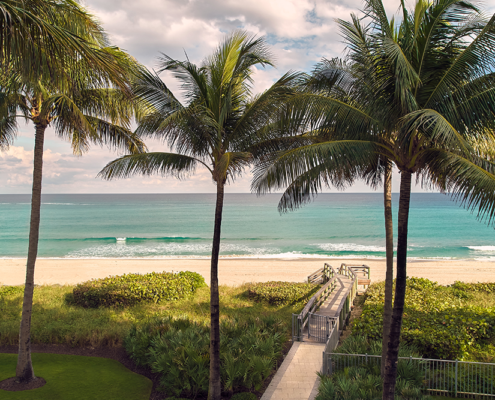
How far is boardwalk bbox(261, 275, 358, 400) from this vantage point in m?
8.55

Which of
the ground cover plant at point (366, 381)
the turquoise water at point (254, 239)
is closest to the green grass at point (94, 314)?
the ground cover plant at point (366, 381)

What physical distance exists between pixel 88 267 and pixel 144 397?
89.7ft

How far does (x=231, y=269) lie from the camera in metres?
32.0

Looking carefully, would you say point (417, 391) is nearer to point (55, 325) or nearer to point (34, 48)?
point (34, 48)

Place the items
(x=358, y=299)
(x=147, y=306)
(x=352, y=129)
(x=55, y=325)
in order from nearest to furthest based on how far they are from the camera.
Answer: (x=352, y=129), (x=55, y=325), (x=147, y=306), (x=358, y=299)

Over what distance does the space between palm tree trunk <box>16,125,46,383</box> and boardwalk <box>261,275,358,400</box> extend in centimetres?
613

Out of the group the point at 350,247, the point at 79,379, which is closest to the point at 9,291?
the point at 79,379

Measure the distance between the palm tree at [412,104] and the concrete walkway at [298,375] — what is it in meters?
2.63

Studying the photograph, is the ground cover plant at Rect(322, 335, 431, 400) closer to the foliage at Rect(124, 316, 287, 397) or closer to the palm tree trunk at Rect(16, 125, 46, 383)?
the foliage at Rect(124, 316, 287, 397)

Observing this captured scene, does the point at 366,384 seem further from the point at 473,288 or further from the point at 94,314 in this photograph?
the point at 473,288

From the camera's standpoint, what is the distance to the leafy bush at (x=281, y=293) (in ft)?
55.9

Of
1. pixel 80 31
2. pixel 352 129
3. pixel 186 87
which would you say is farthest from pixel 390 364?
pixel 80 31

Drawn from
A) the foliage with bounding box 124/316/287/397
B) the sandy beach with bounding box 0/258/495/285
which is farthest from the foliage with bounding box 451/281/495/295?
the foliage with bounding box 124/316/287/397

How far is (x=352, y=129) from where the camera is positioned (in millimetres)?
7152
